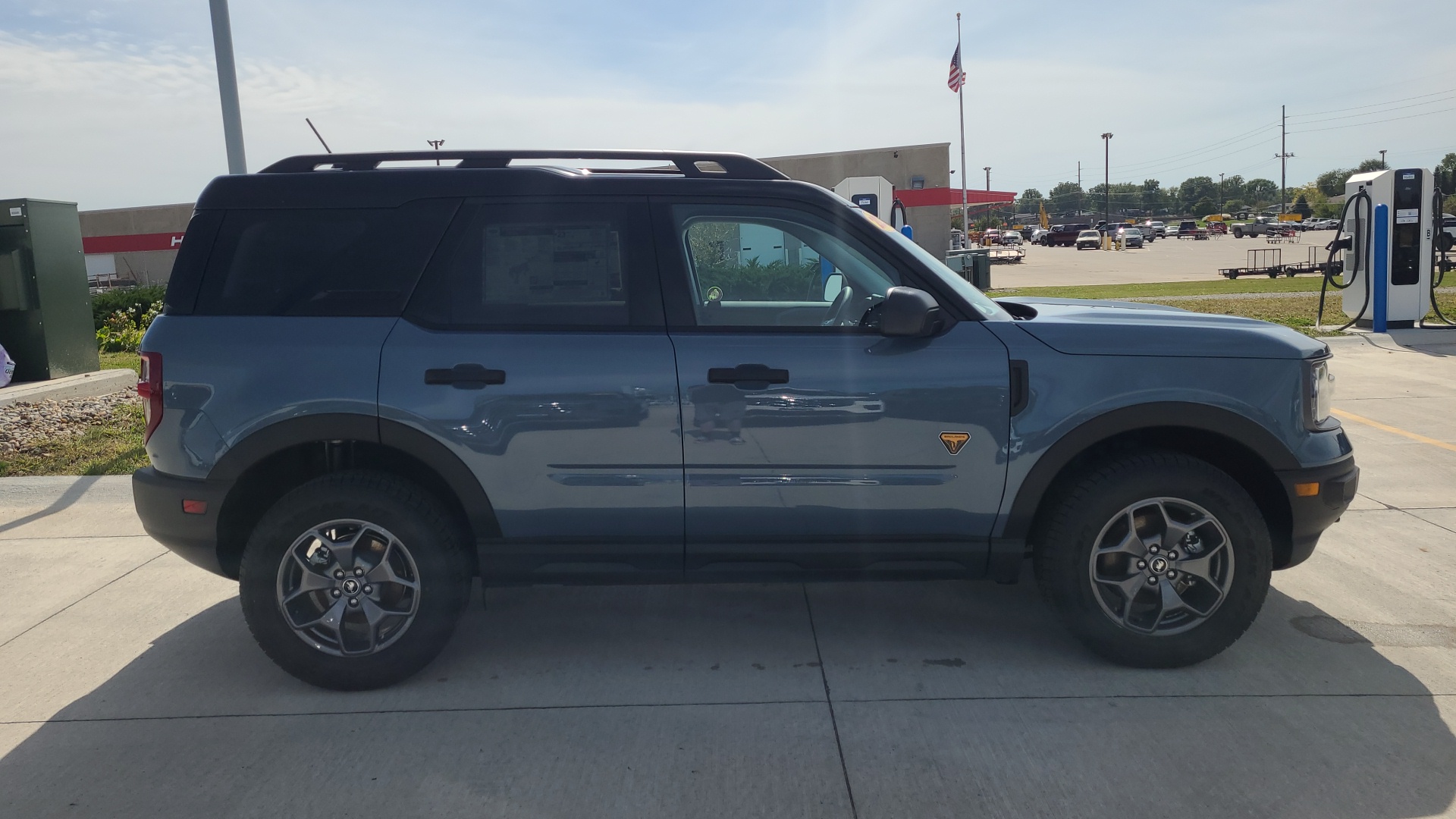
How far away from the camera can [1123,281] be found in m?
28.6

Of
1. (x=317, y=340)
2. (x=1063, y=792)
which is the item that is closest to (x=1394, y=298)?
A: (x=1063, y=792)

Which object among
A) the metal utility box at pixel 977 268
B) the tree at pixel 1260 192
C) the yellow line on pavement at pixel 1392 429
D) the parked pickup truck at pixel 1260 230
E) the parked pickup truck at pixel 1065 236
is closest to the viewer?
the yellow line on pavement at pixel 1392 429

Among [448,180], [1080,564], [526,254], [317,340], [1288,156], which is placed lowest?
[1080,564]

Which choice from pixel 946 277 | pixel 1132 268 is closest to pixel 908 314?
pixel 946 277

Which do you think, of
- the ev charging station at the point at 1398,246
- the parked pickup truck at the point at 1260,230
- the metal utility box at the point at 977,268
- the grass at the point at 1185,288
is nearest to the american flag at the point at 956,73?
the grass at the point at 1185,288

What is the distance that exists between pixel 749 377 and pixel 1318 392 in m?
2.15

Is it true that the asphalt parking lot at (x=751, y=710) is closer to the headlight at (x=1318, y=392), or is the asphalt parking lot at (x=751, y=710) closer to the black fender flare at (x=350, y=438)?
the black fender flare at (x=350, y=438)

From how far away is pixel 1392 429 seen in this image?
8.07 metres

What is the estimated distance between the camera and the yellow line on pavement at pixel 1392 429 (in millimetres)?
7516

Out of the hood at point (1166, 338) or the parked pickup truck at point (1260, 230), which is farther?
the parked pickup truck at point (1260, 230)

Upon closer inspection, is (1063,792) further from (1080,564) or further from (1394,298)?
(1394,298)

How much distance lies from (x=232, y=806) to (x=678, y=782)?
1.36 meters

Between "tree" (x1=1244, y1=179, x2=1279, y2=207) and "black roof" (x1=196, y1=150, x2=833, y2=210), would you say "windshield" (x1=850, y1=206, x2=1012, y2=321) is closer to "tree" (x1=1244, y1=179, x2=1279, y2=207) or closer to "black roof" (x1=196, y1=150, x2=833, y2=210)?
"black roof" (x1=196, y1=150, x2=833, y2=210)

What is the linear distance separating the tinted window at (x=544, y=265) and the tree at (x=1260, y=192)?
178 meters
